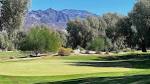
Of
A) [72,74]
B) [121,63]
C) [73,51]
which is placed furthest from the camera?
[73,51]

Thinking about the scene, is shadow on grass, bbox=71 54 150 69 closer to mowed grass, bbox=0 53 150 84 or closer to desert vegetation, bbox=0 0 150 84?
desert vegetation, bbox=0 0 150 84

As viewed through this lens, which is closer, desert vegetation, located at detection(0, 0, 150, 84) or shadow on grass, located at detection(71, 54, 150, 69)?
desert vegetation, located at detection(0, 0, 150, 84)

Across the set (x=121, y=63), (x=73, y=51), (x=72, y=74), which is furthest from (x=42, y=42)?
(x=72, y=74)

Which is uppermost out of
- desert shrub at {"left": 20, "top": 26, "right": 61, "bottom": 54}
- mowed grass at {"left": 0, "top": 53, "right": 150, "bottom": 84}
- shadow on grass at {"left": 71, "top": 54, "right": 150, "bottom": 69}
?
desert shrub at {"left": 20, "top": 26, "right": 61, "bottom": 54}

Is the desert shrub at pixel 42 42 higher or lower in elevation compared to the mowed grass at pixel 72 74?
higher

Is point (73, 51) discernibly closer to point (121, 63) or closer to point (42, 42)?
point (42, 42)

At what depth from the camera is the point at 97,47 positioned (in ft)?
381

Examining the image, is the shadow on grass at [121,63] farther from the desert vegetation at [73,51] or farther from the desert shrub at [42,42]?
the desert shrub at [42,42]

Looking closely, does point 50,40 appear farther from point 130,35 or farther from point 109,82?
point 109,82

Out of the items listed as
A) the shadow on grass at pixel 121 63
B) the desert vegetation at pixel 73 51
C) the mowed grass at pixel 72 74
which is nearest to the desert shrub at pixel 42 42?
the desert vegetation at pixel 73 51

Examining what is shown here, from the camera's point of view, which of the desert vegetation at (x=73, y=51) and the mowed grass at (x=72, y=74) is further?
the desert vegetation at (x=73, y=51)

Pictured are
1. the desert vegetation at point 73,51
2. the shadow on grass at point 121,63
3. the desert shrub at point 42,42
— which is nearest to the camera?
the desert vegetation at point 73,51

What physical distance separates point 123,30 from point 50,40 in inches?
1364

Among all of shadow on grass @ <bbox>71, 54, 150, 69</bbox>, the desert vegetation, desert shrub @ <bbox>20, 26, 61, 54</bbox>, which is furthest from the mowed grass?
desert shrub @ <bbox>20, 26, 61, 54</bbox>
